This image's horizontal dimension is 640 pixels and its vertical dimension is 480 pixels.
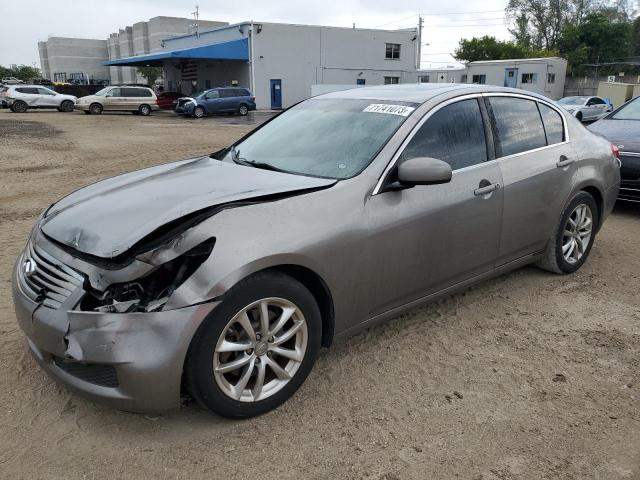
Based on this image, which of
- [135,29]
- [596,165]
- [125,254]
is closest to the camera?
[125,254]

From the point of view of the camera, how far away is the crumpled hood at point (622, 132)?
6715 millimetres

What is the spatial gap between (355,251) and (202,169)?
1.25 meters

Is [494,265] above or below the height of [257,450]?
above

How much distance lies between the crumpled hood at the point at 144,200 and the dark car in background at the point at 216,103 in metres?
27.7

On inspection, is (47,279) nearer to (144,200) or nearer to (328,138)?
(144,200)

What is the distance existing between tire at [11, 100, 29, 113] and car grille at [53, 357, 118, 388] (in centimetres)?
3314

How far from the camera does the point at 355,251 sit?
303 cm

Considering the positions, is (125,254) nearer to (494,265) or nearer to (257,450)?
(257,450)

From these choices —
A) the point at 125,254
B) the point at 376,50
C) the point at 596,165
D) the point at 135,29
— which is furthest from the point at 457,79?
the point at 135,29

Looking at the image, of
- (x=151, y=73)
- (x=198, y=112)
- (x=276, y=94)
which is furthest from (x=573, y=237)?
(x=151, y=73)

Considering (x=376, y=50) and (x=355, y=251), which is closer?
(x=355, y=251)

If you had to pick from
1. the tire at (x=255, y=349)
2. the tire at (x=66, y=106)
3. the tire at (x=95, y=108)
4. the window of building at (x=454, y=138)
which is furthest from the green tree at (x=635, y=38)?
the tire at (x=255, y=349)

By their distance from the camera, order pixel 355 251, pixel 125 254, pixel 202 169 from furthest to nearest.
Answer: pixel 202 169 < pixel 355 251 < pixel 125 254

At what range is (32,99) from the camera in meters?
31.1
